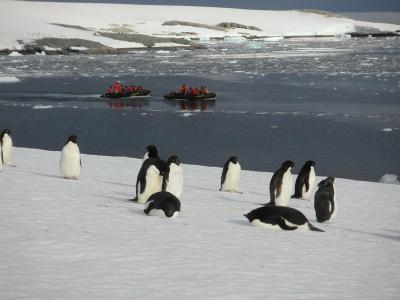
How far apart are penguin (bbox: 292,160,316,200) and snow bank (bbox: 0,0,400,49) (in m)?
64.2

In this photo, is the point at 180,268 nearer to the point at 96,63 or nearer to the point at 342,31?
the point at 96,63

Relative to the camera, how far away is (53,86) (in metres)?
37.3

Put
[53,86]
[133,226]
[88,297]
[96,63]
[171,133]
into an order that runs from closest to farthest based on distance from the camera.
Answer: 1. [88,297]
2. [133,226]
3. [171,133]
4. [53,86]
5. [96,63]

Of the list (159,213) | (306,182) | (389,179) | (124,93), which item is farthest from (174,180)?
(124,93)

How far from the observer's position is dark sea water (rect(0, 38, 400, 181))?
1769 cm

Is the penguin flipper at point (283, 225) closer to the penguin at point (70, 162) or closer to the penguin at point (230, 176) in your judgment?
the penguin at point (230, 176)

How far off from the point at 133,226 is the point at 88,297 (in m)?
2.29

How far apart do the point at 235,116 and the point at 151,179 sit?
16919 millimetres

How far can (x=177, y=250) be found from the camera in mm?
5930

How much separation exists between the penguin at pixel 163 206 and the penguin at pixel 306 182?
3.09 meters

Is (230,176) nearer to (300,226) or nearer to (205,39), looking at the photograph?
(300,226)

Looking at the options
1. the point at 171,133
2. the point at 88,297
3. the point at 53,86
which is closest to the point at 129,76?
the point at 53,86

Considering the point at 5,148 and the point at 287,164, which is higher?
the point at 287,164

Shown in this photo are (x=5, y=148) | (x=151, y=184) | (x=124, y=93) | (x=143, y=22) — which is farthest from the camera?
(x=143, y=22)
